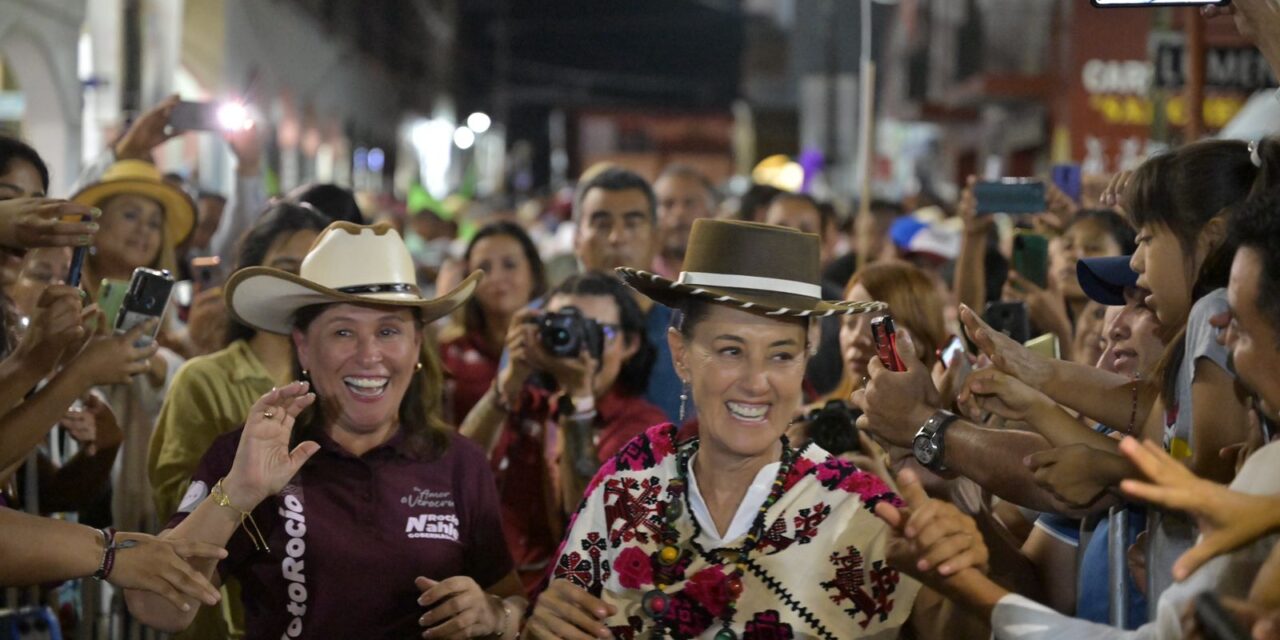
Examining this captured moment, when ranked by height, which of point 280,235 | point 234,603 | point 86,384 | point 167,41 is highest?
point 167,41

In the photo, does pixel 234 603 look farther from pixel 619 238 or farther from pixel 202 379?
pixel 619 238

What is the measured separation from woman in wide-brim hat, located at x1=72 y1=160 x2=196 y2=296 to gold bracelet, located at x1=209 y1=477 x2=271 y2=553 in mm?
2361

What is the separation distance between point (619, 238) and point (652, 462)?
11.4 feet

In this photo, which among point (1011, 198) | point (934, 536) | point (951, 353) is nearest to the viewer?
point (934, 536)

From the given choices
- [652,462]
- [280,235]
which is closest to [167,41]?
[280,235]

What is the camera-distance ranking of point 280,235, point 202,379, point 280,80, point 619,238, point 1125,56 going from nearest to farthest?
point 202,379
point 280,235
point 619,238
point 1125,56
point 280,80

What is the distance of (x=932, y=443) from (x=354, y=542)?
146 centimetres

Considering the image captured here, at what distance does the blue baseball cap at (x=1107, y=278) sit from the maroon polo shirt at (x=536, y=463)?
1656mm

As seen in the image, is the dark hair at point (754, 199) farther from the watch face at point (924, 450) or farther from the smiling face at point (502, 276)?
the watch face at point (924, 450)

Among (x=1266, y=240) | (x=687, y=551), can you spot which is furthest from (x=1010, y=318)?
(x=1266, y=240)

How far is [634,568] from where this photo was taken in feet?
11.5

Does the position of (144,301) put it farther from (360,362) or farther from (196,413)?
(360,362)

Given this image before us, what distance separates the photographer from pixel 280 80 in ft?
91.1

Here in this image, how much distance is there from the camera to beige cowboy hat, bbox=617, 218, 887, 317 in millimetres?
3477
